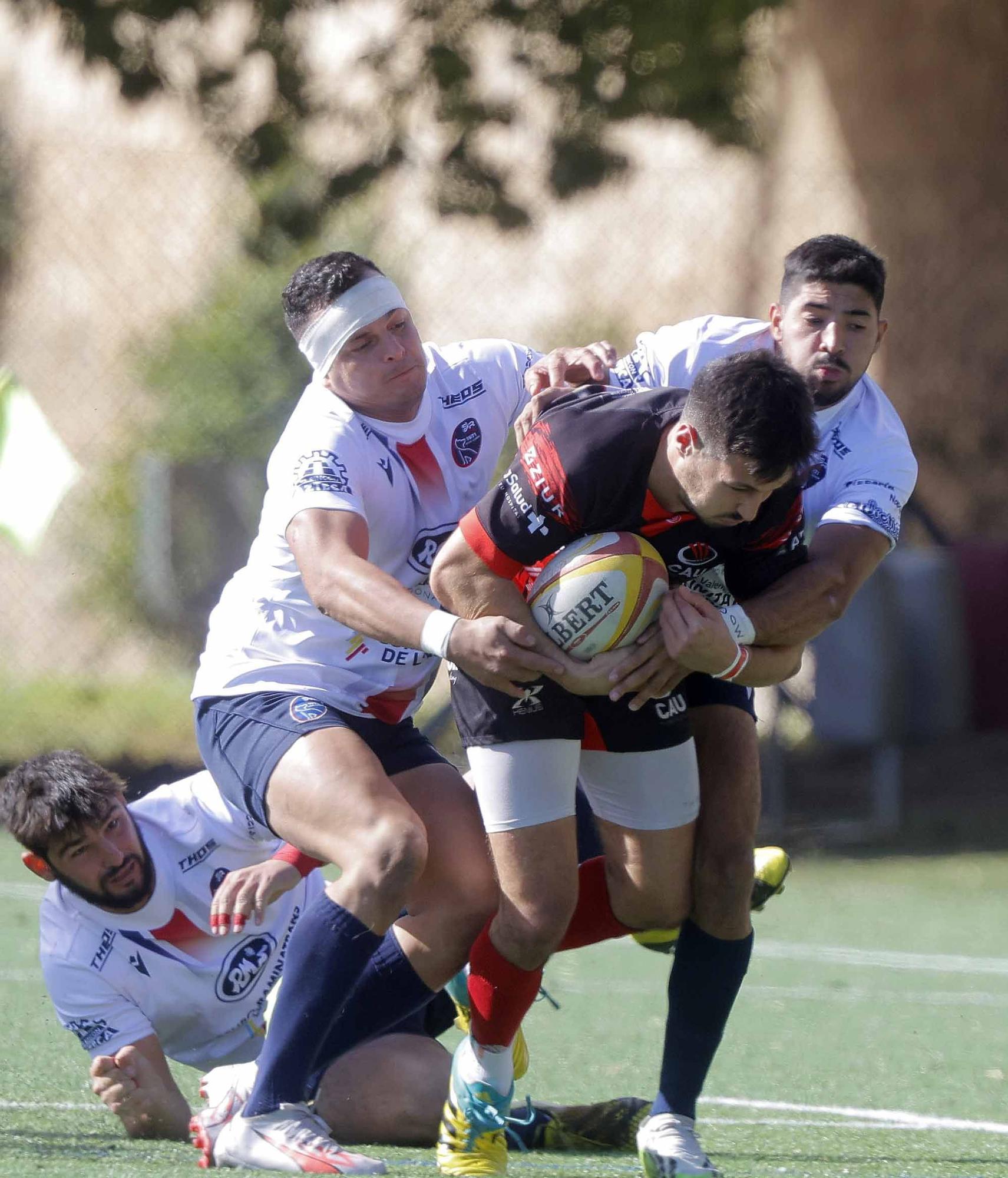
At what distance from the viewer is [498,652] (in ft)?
11.6

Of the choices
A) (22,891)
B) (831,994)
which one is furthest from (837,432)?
(22,891)

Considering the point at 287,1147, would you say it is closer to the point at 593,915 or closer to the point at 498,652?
the point at 593,915

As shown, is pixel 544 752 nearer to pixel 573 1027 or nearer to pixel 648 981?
pixel 573 1027

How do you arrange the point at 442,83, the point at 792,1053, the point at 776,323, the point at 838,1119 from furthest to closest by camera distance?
the point at 442,83 → the point at 792,1053 → the point at 838,1119 → the point at 776,323

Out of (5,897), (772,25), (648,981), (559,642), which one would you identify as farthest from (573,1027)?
(772,25)

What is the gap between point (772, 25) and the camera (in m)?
11.2

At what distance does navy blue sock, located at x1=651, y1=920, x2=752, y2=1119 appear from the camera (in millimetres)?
3828

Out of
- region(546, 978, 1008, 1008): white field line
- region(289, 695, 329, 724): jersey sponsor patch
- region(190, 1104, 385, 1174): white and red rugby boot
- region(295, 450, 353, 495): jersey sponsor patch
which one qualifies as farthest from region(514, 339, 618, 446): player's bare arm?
region(546, 978, 1008, 1008): white field line

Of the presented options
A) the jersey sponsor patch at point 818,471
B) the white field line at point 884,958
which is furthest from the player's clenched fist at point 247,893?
the white field line at point 884,958

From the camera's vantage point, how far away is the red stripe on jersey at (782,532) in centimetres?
377

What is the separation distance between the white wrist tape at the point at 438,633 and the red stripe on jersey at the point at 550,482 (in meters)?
0.30

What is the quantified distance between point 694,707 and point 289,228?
25.3 ft

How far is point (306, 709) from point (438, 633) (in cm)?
53

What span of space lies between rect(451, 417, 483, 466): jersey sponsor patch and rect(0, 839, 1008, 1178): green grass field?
1638 mm
